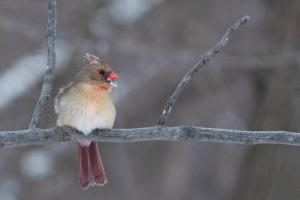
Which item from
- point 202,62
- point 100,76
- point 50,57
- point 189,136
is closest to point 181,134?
point 189,136

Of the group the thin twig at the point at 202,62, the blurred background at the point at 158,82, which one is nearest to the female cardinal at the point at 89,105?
the thin twig at the point at 202,62

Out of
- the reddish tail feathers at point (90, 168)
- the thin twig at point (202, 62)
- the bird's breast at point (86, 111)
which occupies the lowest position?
the reddish tail feathers at point (90, 168)

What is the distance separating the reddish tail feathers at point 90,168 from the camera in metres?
4.11

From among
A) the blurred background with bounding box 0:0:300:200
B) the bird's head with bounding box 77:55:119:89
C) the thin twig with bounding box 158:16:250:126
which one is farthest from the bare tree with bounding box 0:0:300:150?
the blurred background with bounding box 0:0:300:200

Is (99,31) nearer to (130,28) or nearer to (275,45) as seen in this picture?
(130,28)

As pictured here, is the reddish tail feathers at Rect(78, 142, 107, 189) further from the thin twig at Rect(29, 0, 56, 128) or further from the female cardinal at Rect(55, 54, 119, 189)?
the thin twig at Rect(29, 0, 56, 128)

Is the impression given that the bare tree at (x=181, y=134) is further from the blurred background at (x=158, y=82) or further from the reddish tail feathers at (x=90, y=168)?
the blurred background at (x=158, y=82)

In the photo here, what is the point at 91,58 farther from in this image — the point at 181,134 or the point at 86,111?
the point at 181,134

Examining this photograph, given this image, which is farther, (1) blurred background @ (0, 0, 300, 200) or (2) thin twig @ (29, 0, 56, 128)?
(1) blurred background @ (0, 0, 300, 200)

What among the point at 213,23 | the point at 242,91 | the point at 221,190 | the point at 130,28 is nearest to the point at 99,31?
the point at 130,28

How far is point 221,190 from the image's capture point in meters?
8.34

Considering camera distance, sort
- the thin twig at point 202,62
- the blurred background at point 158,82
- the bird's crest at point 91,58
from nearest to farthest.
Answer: the thin twig at point 202,62
the bird's crest at point 91,58
the blurred background at point 158,82

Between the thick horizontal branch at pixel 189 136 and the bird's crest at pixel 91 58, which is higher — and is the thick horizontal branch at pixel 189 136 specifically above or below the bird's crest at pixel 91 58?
below

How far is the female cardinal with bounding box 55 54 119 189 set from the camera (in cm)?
388
